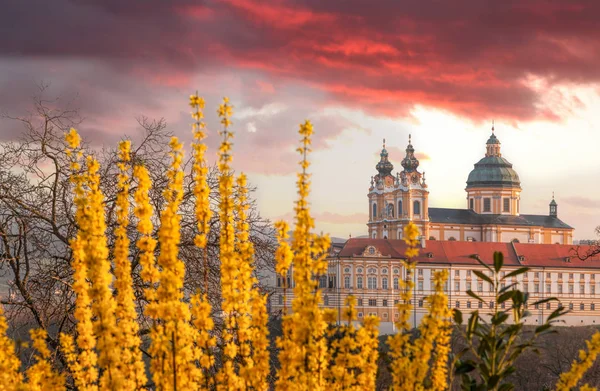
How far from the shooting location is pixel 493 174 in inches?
4296

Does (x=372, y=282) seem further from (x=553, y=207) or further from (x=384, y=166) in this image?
(x=553, y=207)

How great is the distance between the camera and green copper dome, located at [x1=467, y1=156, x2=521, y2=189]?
108000 millimetres

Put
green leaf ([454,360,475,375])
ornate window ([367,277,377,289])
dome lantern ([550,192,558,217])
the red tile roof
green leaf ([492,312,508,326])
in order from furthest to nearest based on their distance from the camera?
dome lantern ([550,192,558,217]) < ornate window ([367,277,377,289]) < the red tile roof < green leaf ([454,360,475,375]) < green leaf ([492,312,508,326])

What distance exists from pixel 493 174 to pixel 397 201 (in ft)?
49.6

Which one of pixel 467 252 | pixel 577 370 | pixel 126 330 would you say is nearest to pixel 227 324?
pixel 126 330

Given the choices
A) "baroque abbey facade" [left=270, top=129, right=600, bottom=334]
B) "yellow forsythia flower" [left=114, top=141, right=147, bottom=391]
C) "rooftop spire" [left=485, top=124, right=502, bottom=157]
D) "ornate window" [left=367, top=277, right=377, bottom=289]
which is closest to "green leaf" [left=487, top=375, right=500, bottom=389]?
"yellow forsythia flower" [left=114, top=141, right=147, bottom=391]

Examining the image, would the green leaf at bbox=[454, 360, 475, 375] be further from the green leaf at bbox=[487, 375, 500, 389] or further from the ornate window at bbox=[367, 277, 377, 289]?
the ornate window at bbox=[367, 277, 377, 289]

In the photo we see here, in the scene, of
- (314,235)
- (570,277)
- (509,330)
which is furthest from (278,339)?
(570,277)

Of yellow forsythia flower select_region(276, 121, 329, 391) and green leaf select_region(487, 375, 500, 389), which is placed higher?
yellow forsythia flower select_region(276, 121, 329, 391)

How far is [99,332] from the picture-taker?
11.8 feet

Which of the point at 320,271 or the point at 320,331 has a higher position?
the point at 320,271

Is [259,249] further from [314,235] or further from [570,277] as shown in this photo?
[570,277]

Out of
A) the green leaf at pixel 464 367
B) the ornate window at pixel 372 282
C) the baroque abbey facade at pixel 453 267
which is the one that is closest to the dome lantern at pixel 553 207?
the baroque abbey facade at pixel 453 267

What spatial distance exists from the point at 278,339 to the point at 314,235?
511 mm
